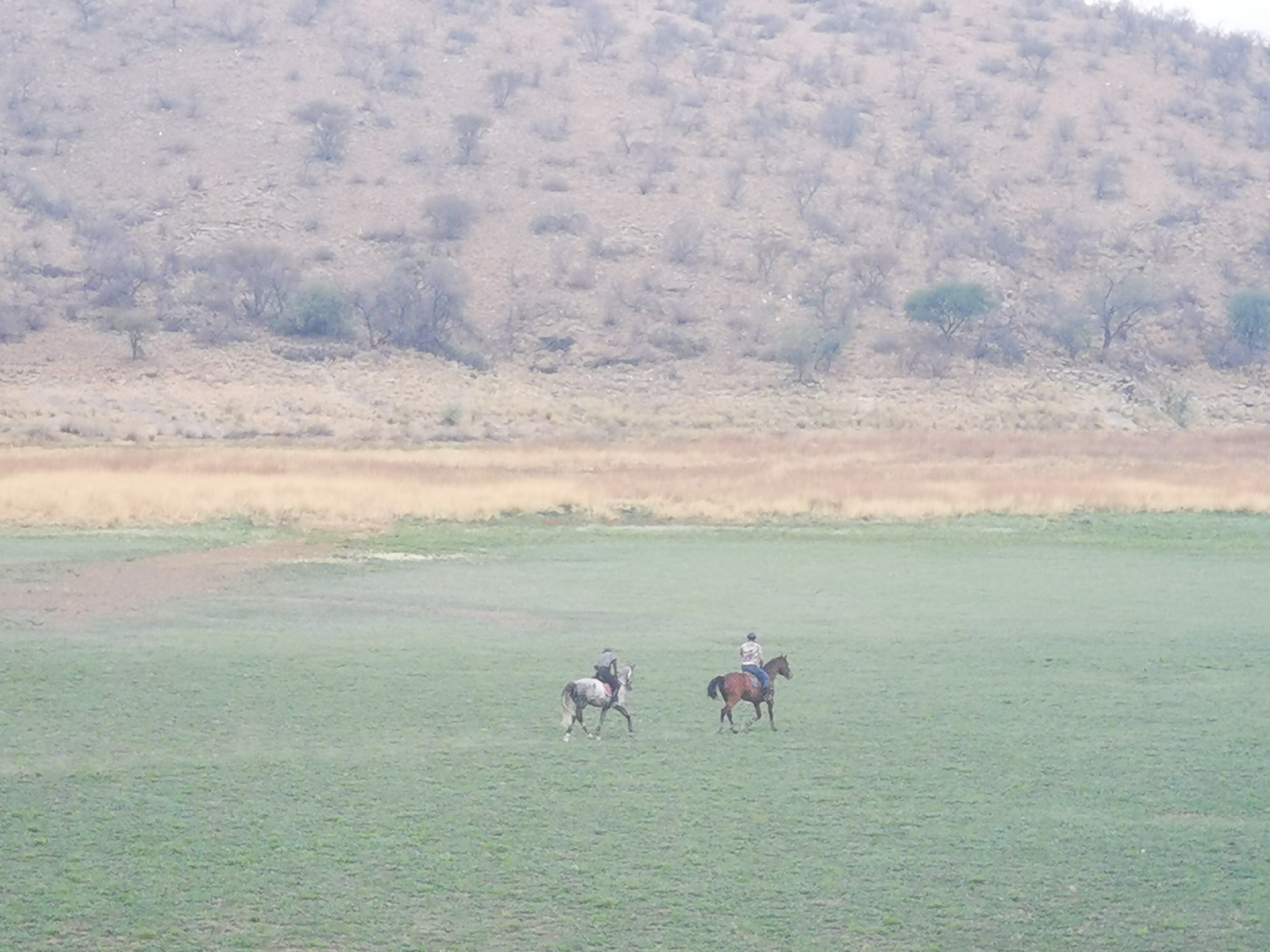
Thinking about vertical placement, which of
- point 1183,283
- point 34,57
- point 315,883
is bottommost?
point 315,883

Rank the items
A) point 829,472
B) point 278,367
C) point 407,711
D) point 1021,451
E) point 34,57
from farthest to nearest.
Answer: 1. point 34,57
2. point 278,367
3. point 1021,451
4. point 829,472
5. point 407,711

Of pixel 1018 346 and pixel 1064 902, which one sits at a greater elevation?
pixel 1018 346

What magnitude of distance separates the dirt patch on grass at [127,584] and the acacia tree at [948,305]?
38.8 meters

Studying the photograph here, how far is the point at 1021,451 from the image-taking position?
45.2 m

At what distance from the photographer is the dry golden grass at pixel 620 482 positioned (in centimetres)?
2953

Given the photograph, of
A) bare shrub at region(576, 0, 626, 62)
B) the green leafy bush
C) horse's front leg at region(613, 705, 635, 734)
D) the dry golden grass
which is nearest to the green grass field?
horse's front leg at region(613, 705, 635, 734)

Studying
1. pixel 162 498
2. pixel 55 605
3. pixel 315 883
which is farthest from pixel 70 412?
pixel 315 883

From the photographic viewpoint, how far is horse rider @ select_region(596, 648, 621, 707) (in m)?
11.4

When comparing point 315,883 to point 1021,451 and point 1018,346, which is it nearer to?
point 1021,451

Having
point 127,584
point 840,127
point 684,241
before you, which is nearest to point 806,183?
point 840,127

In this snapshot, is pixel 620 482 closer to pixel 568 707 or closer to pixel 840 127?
pixel 568 707

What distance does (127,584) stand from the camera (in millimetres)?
20656

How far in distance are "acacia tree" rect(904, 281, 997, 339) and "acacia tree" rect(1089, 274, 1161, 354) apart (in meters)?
5.07

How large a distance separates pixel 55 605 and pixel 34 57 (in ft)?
205
